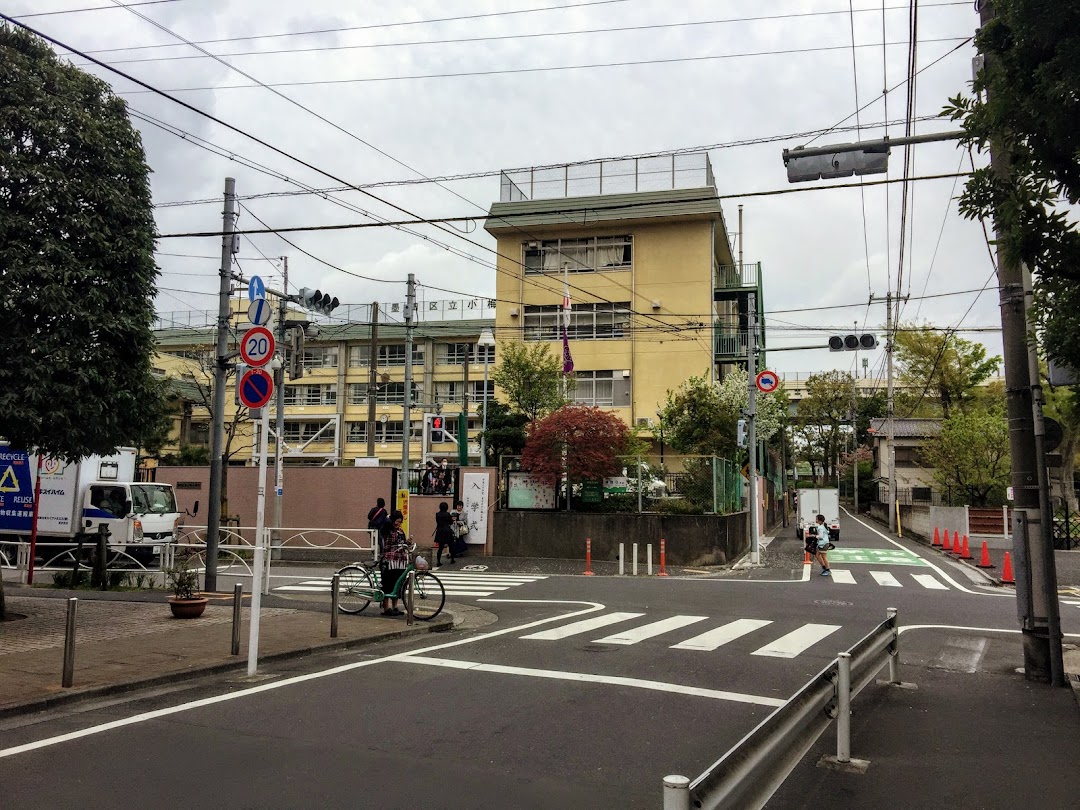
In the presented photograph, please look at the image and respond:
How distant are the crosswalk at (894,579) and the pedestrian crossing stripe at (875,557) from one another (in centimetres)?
317

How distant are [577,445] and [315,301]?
8.49 metres

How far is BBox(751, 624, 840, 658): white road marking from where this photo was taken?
10695 mm

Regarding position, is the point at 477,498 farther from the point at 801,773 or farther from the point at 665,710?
the point at 801,773

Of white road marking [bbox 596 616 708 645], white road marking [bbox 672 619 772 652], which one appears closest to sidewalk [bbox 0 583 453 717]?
white road marking [bbox 596 616 708 645]

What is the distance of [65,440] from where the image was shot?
11.6m

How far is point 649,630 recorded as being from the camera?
12.6 m

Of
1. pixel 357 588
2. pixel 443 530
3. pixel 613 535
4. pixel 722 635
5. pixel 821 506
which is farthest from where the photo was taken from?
pixel 821 506

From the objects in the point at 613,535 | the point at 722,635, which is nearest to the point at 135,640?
the point at 722,635

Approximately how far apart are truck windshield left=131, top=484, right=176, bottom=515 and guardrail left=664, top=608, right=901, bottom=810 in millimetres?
20613

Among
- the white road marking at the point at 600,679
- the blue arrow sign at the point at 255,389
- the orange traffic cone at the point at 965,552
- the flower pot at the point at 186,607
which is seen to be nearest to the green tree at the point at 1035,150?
the white road marking at the point at 600,679

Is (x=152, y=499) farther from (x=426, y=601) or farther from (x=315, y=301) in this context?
(x=426, y=601)

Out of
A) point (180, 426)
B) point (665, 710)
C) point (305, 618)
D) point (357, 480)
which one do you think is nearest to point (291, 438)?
point (180, 426)

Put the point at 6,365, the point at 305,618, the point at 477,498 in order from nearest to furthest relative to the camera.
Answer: the point at 6,365, the point at 305,618, the point at 477,498

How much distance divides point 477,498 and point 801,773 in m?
21.0
